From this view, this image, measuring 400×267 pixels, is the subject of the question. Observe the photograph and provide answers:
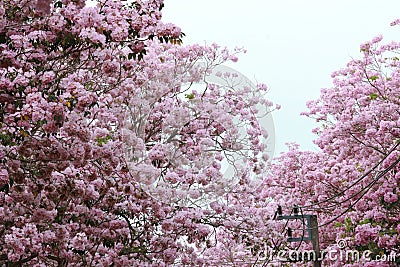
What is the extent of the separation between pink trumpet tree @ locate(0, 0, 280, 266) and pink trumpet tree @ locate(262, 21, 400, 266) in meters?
1.42

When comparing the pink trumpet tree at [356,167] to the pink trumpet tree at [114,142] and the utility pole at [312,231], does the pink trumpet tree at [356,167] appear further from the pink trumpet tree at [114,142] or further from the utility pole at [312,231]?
the pink trumpet tree at [114,142]

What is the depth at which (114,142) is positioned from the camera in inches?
179

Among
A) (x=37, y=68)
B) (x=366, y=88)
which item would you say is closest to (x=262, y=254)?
(x=366, y=88)

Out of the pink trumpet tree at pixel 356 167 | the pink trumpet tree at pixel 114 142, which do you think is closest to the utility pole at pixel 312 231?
the pink trumpet tree at pixel 356 167

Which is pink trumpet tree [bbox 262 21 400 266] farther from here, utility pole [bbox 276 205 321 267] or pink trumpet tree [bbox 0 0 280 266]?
pink trumpet tree [bbox 0 0 280 266]

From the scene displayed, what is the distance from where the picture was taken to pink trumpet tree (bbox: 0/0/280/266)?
3.88m

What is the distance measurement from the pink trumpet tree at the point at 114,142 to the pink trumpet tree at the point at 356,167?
1420 mm

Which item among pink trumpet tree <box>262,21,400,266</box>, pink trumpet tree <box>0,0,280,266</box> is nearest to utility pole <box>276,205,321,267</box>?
pink trumpet tree <box>262,21,400,266</box>

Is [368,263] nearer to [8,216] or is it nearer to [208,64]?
[208,64]

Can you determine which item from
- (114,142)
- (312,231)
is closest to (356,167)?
(312,231)

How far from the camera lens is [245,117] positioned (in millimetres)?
6707

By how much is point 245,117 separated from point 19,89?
3419mm

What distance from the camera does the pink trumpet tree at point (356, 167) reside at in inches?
284

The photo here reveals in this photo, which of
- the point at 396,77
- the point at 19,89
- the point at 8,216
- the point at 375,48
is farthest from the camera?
the point at 375,48
